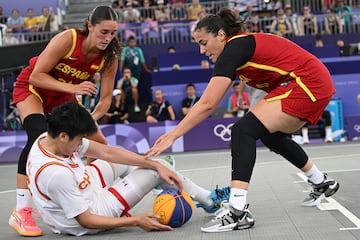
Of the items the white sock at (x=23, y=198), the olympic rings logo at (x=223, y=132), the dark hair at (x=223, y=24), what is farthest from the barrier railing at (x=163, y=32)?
the dark hair at (x=223, y=24)

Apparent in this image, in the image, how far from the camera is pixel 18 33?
61.7 feet

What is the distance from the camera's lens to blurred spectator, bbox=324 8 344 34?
61.9 ft

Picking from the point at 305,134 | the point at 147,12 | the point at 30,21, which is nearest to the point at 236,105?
the point at 305,134

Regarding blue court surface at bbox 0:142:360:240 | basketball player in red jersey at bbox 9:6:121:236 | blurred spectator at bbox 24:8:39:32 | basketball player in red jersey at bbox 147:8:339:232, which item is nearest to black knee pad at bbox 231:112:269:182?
basketball player in red jersey at bbox 147:8:339:232

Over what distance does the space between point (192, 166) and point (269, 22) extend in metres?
8.69

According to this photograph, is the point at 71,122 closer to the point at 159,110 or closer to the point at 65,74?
the point at 65,74

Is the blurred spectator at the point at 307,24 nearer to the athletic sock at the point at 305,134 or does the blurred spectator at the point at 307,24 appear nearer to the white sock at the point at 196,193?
the athletic sock at the point at 305,134

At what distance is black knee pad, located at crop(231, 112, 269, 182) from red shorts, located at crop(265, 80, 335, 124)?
223mm

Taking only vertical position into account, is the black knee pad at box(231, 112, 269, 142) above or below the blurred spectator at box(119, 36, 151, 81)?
above

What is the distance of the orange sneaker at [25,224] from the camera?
553 centimetres

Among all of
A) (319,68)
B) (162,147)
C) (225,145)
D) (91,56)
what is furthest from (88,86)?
(225,145)

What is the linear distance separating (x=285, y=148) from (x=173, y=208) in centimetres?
119

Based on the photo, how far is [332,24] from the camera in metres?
18.9

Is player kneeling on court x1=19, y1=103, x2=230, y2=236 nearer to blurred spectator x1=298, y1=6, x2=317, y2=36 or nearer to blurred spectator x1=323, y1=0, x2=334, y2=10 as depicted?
blurred spectator x1=298, y1=6, x2=317, y2=36
